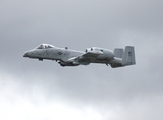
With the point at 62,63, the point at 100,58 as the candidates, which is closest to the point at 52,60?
the point at 62,63

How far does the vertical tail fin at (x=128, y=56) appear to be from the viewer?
95125 millimetres

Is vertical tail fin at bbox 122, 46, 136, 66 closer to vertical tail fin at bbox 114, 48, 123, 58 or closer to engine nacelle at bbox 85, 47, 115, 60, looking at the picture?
vertical tail fin at bbox 114, 48, 123, 58

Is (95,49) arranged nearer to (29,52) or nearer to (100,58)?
(100,58)

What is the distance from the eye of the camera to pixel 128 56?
95.2m

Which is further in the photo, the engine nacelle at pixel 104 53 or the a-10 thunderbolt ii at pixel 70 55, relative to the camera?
the engine nacelle at pixel 104 53

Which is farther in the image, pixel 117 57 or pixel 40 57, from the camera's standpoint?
pixel 117 57

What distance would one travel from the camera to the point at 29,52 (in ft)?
291

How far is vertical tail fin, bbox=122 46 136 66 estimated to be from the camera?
3745 inches

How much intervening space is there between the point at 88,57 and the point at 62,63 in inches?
168

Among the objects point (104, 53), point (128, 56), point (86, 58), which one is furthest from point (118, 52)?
point (86, 58)

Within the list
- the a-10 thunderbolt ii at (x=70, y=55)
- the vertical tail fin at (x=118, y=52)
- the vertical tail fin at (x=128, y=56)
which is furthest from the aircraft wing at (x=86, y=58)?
the vertical tail fin at (x=128, y=56)

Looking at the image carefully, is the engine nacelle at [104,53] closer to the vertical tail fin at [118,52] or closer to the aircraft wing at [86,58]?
the aircraft wing at [86,58]

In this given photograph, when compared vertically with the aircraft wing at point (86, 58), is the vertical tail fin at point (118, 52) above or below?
above

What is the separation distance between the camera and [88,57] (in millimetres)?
89812
